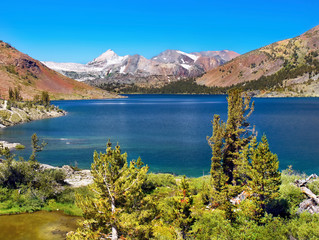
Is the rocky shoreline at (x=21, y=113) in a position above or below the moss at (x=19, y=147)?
above

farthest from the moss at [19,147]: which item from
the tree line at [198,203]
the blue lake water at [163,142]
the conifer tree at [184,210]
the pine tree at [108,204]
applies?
the conifer tree at [184,210]

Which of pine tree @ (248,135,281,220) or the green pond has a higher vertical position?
pine tree @ (248,135,281,220)

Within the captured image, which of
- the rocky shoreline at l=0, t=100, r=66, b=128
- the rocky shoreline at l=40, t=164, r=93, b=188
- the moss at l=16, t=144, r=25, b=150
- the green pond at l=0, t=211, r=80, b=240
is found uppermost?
the rocky shoreline at l=0, t=100, r=66, b=128

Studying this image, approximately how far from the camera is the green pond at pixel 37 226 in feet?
76.7

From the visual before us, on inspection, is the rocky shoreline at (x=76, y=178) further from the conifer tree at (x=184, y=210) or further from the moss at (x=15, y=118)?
the moss at (x=15, y=118)

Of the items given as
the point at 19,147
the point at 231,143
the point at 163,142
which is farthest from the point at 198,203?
the point at 19,147

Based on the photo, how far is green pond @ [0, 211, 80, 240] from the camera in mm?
23391

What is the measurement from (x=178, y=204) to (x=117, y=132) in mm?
67964

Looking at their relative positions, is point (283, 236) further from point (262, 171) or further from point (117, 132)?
point (117, 132)

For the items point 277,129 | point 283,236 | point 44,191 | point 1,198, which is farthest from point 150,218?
point 277,129

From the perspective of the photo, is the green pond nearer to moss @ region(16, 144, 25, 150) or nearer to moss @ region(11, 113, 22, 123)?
moss @ region(16, 144, 25, 150)

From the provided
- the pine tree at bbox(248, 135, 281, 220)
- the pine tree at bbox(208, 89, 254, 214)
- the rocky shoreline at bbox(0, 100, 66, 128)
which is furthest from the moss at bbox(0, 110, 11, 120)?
the pine tree at bbox(248, 135, 281, 220)

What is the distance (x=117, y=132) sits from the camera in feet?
281

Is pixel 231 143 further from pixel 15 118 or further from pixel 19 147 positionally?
pixel 15 118
